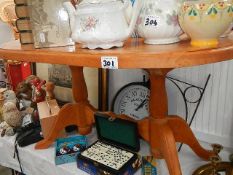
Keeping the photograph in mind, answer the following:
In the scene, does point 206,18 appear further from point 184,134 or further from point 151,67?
point 184,134

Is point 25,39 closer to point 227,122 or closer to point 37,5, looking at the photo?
point 37,5

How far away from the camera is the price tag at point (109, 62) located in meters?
0.49

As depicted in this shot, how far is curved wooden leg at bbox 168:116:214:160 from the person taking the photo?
79 cm

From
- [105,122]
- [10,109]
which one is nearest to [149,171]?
[105,122]

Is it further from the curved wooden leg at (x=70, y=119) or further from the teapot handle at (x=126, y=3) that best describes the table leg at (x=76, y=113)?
the teapot handle at (x=126, y=3)

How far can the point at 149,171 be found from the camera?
773mm

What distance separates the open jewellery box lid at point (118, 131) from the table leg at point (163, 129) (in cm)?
4

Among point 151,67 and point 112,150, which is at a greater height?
point 151,67

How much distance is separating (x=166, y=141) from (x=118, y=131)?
0.22 metres

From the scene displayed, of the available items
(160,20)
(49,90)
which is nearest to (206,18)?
(160,20)

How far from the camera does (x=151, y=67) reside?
18.3 inches

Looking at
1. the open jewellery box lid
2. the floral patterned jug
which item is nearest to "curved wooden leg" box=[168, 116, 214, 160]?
the open jewellery box lid

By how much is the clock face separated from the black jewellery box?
0.54ft

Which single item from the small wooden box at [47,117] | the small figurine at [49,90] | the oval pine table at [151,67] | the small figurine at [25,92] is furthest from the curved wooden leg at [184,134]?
the small figurine at [25,92]
